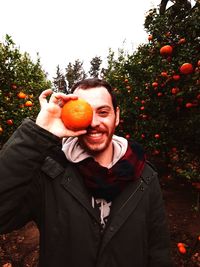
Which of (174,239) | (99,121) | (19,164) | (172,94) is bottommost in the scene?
(174,239)

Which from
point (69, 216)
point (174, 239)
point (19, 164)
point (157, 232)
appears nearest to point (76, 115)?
point (19, 164)

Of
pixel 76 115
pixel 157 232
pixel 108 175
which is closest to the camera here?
pixel 76 115

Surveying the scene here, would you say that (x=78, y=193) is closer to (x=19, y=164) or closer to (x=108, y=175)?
(x=108, y=175)

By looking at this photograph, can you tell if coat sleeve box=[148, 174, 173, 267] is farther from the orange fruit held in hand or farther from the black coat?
the orange fruit held in hand

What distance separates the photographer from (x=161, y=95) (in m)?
6.01

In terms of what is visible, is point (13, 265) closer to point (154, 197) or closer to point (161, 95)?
point (154, 197)

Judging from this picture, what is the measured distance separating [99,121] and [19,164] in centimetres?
71

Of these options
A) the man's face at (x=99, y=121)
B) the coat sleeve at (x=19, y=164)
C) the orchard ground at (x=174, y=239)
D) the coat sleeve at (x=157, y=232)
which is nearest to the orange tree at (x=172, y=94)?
the orchard ground at (x=174, y=239)

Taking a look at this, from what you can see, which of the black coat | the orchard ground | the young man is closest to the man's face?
the young man

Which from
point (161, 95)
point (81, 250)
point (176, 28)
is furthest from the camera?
point (161, 95)

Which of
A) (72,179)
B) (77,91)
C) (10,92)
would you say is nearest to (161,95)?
(10,92)

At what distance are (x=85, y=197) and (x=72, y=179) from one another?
158 mm

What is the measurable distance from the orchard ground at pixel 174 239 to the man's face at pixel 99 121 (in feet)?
12.3

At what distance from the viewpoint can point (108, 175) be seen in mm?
1878
